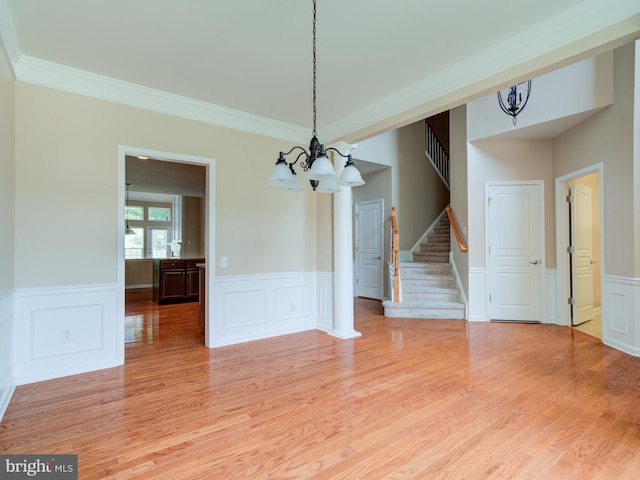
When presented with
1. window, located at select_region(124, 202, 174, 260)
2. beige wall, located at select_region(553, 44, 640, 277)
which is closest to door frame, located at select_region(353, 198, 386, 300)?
beige wall, located at select_region(553, 44, 640, 277)

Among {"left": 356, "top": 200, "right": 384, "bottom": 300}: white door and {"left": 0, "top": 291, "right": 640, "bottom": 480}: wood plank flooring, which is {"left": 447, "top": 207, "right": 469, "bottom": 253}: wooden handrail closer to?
{"left": 356, "top": 200, "right": 384, "bottom": 300}: white door

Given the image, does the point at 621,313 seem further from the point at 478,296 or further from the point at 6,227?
the point at 6,227

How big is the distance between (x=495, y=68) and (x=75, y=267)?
422cm

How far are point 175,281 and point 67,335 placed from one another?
13.5 ft

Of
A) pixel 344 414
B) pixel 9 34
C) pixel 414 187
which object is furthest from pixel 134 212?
pixel 344 414

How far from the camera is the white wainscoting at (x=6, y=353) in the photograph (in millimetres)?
2514

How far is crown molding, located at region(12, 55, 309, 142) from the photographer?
308 cm

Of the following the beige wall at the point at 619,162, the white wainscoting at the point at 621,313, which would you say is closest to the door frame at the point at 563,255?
the beige wall at the point at 619,162

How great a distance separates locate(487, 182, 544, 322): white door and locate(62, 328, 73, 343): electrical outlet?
564 centimetres

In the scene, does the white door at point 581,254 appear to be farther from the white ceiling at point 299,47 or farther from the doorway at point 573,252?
the white ceiling at point 299,47

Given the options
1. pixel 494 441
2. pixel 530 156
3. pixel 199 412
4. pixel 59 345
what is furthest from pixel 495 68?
pixel 59 345

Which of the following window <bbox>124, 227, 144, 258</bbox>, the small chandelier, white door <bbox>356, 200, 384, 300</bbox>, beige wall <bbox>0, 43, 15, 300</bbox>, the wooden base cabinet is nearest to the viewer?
beige wall <bbox>0, 43, 15, 300</bbox>

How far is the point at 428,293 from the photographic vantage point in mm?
6008

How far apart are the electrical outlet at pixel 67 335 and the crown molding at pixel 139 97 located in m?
2.29
